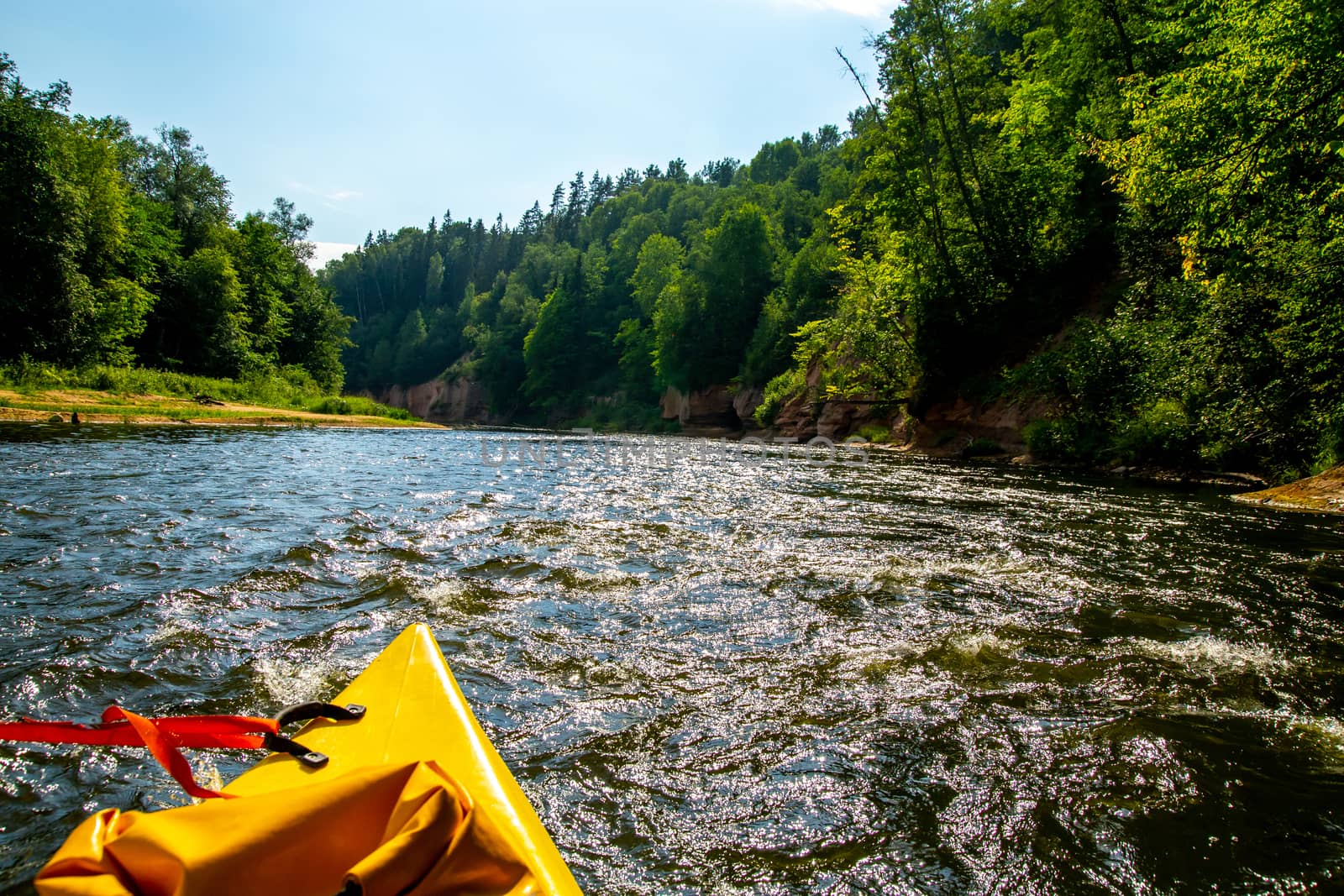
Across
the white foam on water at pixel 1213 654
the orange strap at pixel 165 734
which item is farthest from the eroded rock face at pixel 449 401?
the orange strap at pixel 165 734

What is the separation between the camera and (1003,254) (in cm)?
2603

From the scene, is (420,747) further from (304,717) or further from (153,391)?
(153,391)

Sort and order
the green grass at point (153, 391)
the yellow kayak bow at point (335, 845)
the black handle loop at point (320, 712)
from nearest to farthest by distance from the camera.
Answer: the yellow kayak bow at point (335, 845), the black handle loop at point (320, 712), the green grass at point (153, 391)

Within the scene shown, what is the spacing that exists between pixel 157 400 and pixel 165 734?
34.6 m

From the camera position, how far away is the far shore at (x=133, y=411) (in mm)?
20641

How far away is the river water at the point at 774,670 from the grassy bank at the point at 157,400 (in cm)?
1717

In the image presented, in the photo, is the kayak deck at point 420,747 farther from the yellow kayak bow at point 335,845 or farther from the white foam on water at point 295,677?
the white foam on water at point 295,677

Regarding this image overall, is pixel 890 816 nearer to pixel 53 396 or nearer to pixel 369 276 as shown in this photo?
pixel 53 396

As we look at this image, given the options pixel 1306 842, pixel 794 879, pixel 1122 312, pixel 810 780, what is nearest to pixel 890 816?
pixel 810 780

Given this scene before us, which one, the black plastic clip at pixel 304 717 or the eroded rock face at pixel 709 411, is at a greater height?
the eroded rock face at pixel 709 411

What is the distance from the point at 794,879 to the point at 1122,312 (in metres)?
21.3

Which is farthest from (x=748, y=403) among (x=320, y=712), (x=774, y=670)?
(x=320, y=712)

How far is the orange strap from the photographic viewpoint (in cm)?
165

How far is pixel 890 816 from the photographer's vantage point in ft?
9.23
